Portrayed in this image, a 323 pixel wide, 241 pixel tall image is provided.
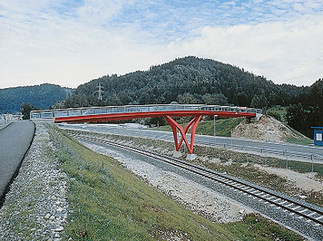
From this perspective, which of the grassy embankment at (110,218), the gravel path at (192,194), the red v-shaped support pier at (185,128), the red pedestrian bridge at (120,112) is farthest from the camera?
the red v-shaped support pier at (185,128)

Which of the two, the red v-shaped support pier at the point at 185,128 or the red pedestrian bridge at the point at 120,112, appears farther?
the red v-shaped support pier at the point at 185,128

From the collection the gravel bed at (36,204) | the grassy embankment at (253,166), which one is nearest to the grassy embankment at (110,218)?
the gravel bed at (36,204)

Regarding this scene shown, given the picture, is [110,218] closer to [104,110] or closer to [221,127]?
A: [104,110]

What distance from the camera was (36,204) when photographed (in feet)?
28.8

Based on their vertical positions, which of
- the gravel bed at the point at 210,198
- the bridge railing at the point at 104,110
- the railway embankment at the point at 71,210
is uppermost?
the bridge railing at the point at 104,110

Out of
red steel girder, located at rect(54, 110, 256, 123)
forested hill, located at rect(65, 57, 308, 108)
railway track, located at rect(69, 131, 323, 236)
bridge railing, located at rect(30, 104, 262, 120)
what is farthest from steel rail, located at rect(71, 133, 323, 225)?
forested hill, located at rect(65, 57, 308, 108)

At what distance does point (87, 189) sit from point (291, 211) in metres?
17.4

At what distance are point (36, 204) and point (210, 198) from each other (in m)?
18.3

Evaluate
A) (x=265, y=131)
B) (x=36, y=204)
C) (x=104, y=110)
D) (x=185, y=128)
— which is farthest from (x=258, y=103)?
(x=36, y=204)

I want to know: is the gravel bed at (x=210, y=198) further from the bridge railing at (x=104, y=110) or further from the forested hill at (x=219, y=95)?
the forested hill at (x=219, y=95)

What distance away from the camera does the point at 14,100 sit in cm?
19888

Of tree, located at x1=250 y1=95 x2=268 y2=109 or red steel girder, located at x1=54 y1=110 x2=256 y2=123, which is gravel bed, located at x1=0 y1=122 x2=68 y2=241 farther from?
tree, located at x1=250 y1=95 x2=268 y2=109

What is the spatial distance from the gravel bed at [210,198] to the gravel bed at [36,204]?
13757 mm

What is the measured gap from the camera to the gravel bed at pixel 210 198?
61.2ft
